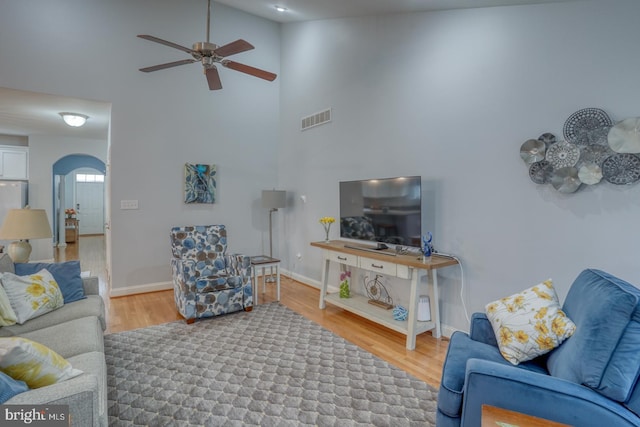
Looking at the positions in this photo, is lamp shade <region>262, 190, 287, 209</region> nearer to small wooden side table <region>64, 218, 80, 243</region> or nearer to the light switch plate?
the light switch plate

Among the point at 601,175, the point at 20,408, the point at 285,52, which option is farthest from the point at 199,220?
the point at 601,175

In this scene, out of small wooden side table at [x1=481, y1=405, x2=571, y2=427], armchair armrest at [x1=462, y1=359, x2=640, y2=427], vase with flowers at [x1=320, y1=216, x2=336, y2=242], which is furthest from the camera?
vase with flowers at [x1=320, y1=216, x2=336, y2=242]

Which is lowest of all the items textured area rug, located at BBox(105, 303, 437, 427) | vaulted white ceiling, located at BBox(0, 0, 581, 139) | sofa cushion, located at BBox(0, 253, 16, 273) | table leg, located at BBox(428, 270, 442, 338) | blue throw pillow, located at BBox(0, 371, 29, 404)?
textured area rug, located at BBox(105, 303, 437, 427)

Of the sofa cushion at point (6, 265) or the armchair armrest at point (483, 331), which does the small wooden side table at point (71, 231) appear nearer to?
the sofa cushion at point (6, 265)

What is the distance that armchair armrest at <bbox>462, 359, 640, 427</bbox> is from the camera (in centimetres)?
125

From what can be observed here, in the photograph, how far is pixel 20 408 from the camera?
115cm

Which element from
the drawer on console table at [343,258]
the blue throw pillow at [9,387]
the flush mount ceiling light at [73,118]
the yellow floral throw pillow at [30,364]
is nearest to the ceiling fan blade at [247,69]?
the drawer on console table at [343,258]

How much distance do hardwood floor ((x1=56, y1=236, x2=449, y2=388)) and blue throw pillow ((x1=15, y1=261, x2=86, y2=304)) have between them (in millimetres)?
746

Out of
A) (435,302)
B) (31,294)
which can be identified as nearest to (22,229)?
(31,294)

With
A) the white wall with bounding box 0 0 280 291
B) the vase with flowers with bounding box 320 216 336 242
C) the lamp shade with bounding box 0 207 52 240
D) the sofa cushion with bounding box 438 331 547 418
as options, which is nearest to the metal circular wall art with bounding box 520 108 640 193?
the sofa cushion with bounding box 438 331 547 418

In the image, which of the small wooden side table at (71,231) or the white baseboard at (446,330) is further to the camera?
the small wooden side table at (71,231)

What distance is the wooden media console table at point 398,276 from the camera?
2.95 meters

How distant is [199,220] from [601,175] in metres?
4.78

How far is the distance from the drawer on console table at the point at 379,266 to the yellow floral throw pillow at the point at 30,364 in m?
2.48
